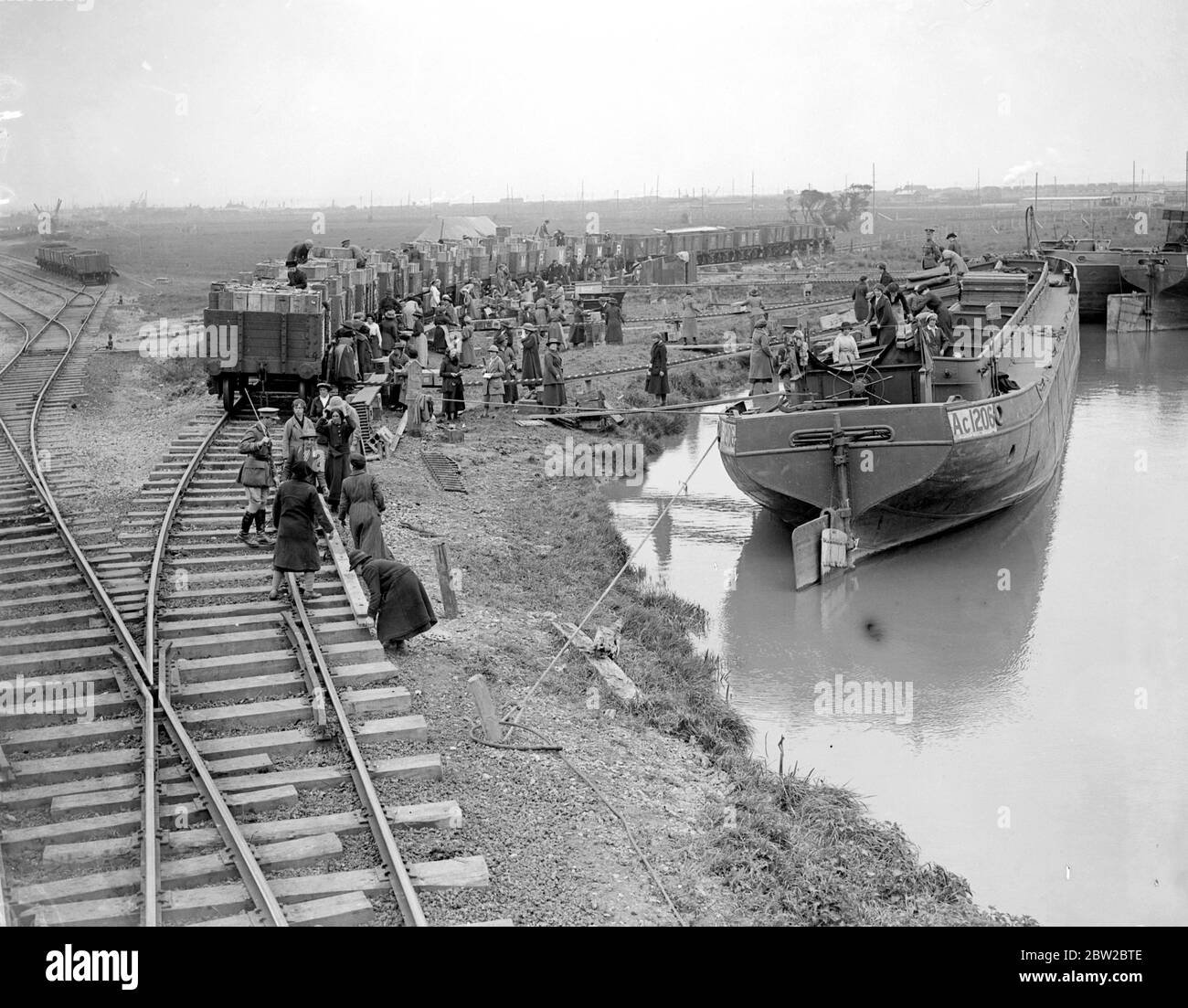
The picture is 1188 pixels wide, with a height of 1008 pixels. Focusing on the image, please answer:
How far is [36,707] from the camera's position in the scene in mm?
9883

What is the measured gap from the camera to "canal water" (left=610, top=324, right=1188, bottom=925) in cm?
1007

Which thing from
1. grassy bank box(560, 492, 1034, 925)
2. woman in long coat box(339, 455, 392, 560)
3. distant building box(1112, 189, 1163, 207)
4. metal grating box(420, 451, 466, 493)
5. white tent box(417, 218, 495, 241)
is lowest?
grassy bank box(560, 492, 1034, 925)

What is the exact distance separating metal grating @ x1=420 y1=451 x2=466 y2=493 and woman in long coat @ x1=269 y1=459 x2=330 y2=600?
6803 mm

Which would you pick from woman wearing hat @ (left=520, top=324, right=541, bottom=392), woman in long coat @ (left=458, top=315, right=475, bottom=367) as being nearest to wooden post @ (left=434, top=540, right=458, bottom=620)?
woman wearing hat @ (left=520, top=324, right=541, bottom=392)

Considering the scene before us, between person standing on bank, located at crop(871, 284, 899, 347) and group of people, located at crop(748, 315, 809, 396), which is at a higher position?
person standing on bank, located at crop(871, 284, 899, 347)

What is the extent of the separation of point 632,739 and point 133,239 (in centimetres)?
9203

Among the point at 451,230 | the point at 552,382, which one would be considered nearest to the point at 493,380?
the point at 552,382

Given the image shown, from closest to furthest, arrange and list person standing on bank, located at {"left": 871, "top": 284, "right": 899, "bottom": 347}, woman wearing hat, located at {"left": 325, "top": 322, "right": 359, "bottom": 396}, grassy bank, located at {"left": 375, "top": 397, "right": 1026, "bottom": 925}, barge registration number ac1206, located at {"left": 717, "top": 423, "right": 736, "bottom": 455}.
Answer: grassy bank, located at {"left": 375, "top": 397, "right": 1026, "bottom": 925} < barge registration number ac1206, located at {"left": 717, "top": 423, "right": 736, "bottom": 455} < person standing on bank, located at {"left": 871, "top": 284, "right": 899, "bottom": 347} < woman wearing hat, located at {"left": 325, "top": 322, "right": 359, "bottom": 396}

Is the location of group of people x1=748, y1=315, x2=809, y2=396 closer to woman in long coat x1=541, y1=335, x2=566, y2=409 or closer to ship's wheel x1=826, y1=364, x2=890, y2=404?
ship's wheel x1=826, y1=364, x2=890, y2=404

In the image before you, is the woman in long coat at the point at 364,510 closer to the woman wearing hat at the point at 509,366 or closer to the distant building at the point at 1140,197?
the woman wearing hat at the point at 509,366

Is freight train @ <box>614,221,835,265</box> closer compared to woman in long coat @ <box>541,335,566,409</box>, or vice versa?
woman in long coat @ <box>541,335,566,409</box>
